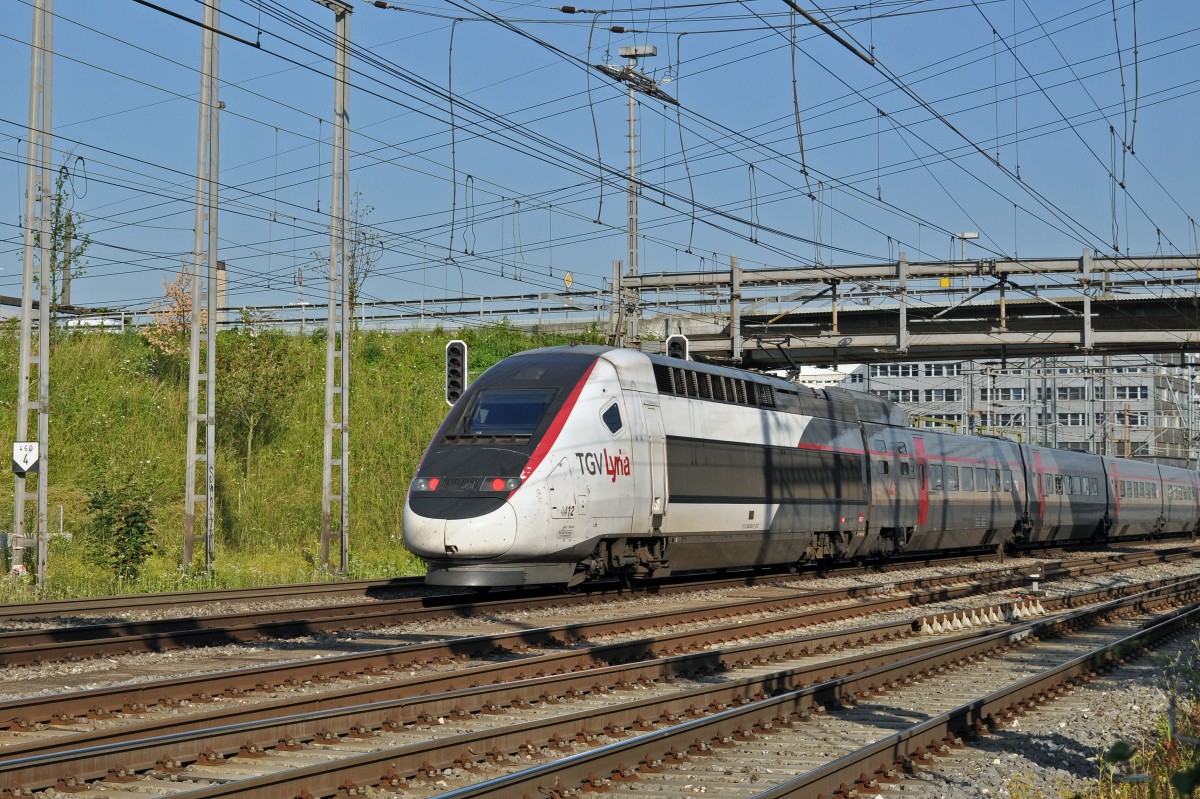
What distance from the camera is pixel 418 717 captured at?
9164 millimetres

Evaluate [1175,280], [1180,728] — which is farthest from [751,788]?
[1175,280]

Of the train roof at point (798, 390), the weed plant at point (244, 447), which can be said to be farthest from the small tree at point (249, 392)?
the train roof at point (798, 390)

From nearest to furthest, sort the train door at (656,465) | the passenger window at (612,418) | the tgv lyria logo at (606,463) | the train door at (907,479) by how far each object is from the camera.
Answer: the tgv lyria logo at (606,463)
the passenger window at (612,418)
the train door at (656,465)
the train door at (907,479)

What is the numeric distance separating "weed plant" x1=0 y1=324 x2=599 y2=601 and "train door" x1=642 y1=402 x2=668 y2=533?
7.50m

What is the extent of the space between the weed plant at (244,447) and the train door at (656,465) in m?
7.50

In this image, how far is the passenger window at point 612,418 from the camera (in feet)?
57.2

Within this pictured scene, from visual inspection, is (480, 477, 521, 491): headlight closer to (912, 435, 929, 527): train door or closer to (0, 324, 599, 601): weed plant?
(0, 324, 599, 601): weed plant

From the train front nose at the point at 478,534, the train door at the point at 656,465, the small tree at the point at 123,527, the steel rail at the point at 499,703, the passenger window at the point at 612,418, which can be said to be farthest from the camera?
the small tree at the point at 123,527

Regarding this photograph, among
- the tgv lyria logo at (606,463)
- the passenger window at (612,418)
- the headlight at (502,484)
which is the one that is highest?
the passenger window at (612,418)

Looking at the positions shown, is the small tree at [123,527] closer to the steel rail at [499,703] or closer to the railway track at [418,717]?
the railway track at [418,717]

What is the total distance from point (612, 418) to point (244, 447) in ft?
64.1

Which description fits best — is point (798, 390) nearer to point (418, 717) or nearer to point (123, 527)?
point (123, 527)

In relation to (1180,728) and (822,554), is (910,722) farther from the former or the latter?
(822,554)

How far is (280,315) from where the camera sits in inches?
1941
